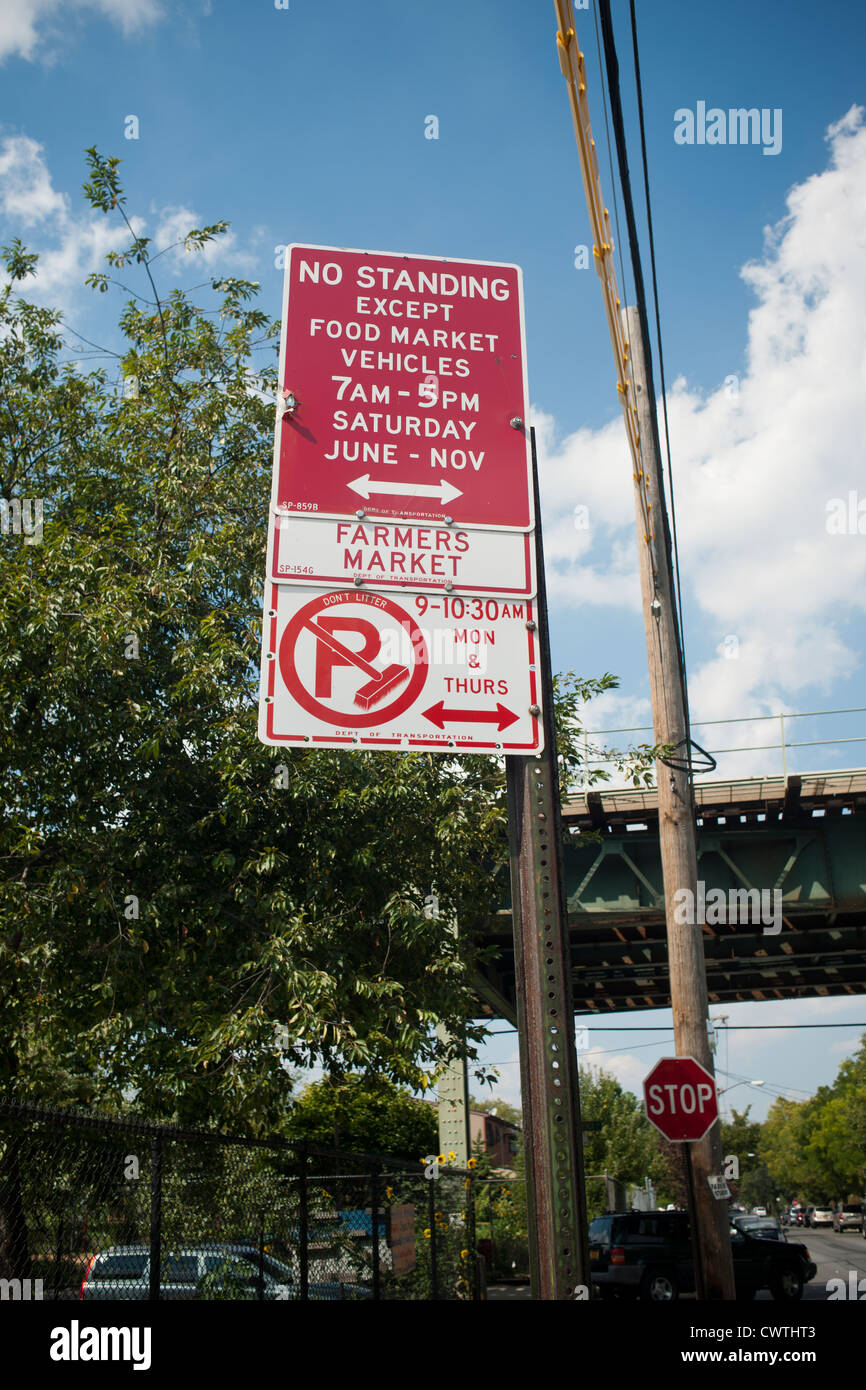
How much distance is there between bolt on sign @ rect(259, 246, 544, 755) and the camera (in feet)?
14.6

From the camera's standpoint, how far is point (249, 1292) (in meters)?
8.87

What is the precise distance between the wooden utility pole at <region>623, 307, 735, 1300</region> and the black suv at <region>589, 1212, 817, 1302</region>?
1251 cm

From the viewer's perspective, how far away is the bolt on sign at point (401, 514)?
4.45 metres

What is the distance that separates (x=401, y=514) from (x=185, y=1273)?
6.72 metres

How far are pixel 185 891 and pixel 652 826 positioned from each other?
12.9 meters

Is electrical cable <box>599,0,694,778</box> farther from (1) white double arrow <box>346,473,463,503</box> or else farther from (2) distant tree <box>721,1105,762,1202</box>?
(2) distant tree <box>721,1105,762,1202</box>

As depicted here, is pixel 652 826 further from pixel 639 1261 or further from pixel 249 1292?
pixel 249 1292

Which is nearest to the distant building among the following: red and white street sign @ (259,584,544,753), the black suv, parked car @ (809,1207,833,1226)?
parked car @ (809,1207,833,1226)

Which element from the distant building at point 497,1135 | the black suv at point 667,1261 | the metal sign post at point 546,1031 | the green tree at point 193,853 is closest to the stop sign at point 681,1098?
the green tree at point 193,853

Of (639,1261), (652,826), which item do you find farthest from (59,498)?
(639,1261)

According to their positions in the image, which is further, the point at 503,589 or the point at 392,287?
the point at 392,287

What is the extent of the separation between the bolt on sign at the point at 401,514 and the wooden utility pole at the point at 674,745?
6644mm

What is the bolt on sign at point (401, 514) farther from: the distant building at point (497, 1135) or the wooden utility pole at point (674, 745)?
the distant building at point (497, 1135)

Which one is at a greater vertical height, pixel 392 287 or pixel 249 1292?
pixel 392 287
